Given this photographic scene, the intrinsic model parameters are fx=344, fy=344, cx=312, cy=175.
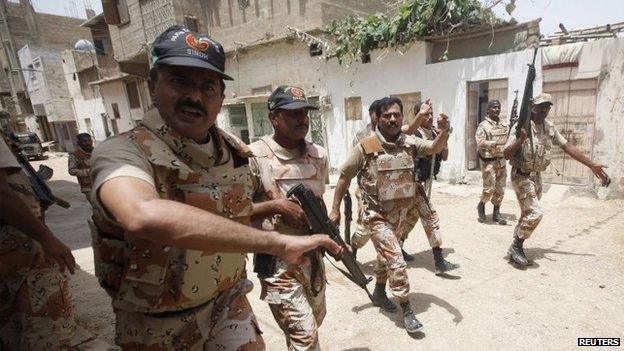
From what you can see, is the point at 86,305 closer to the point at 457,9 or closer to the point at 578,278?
the point at 578,278

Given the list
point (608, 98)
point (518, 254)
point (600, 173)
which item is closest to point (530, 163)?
point (600, 173)

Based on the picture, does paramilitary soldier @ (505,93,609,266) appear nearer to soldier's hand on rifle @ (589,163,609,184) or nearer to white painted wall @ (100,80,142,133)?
soldier's hand on rifle @ (589,163,609,184)

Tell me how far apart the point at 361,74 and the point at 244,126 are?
5432 millimetres

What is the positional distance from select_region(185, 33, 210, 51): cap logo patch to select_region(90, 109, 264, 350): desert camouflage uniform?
31cm

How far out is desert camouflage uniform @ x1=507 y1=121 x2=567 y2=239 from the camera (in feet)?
12.3

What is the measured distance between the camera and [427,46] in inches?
312

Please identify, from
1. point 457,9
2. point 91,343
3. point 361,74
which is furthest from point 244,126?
point 91,343

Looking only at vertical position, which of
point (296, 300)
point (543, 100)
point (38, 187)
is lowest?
point (296, 300)

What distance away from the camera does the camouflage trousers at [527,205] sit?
3.71 metres

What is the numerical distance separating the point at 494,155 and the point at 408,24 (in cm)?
399

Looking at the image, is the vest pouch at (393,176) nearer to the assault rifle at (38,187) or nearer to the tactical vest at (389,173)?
the tactical vest at (389,173)

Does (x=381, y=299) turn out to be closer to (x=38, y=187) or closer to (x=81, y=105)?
(x=38, y=187)

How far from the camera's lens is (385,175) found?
309 cm

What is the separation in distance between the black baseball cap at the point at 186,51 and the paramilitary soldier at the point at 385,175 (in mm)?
1873
